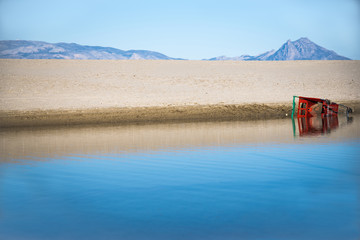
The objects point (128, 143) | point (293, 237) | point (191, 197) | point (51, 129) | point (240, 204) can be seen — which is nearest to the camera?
point (293, 237)

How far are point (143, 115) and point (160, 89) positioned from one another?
36.4ft

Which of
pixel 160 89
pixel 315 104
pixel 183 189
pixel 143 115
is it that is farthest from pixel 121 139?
pixel 160 89

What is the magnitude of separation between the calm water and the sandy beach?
10.5 meters

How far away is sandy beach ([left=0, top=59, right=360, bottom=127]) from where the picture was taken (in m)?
25.9

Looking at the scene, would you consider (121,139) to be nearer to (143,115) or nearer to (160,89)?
(143,115)

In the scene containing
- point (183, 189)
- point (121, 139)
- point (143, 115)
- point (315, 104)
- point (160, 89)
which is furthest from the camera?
point (160, 89)

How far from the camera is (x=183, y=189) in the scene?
8.27 m

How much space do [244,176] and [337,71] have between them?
41260 millimetres

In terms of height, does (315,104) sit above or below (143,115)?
above

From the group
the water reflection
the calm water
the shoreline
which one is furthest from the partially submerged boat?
the calm water

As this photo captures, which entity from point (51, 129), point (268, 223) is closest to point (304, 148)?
point (268, 223)

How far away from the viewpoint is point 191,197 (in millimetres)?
7621

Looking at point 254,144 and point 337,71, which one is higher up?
point 337,71

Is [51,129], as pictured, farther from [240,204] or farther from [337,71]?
[337,71]
